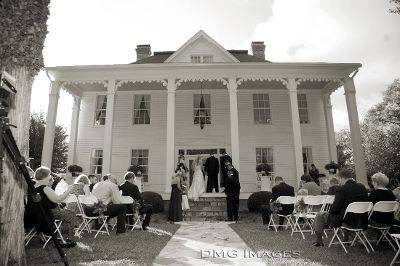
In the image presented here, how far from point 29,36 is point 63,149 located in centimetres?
2109

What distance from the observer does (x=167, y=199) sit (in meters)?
12.7

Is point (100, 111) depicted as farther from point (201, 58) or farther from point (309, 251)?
point (309, 251)

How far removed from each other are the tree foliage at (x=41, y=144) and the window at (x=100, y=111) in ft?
22.5

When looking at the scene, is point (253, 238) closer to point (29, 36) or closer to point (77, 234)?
point (77, 234)

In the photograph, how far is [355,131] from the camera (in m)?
13.5

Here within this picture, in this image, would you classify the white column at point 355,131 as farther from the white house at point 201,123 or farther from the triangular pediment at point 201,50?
the triangular pediment at point 201,50

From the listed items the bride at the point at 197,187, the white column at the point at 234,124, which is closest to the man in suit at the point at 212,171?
the bride at the point at 197,187

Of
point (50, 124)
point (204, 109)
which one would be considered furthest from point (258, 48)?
point (50, 124)

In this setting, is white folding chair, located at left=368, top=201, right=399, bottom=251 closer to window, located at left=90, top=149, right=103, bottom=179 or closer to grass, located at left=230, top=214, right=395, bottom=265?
grass, located at left=230, top=214, right=395, bottom=265

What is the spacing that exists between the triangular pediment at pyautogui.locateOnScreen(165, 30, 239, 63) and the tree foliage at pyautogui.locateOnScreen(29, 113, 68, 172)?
11914 millimetres

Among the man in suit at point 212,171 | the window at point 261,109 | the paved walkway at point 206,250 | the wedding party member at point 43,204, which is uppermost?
the window at point 261,109

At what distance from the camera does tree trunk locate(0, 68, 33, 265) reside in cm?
385

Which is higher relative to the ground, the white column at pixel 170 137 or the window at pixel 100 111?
the window at pixel 100 111

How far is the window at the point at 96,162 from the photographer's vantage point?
1680cm
